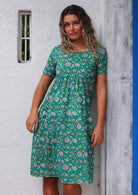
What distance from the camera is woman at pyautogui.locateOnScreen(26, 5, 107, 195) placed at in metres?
1.87

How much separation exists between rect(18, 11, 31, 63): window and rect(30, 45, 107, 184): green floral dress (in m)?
0.40

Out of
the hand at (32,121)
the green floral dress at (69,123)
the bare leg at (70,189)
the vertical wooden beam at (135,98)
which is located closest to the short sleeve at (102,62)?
the green floral dress at (69,123)

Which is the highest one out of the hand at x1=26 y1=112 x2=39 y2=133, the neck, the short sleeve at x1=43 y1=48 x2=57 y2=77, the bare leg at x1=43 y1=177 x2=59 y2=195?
the neck

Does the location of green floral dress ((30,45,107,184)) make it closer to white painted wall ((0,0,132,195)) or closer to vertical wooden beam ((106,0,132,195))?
vertical wooden beam ((106,0,132,195))

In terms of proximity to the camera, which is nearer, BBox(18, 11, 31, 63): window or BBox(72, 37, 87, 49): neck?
BBox(72, 37, 87, 49): neck

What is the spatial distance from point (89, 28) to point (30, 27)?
61cm

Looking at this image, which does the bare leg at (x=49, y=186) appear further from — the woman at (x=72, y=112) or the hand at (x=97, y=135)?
the hand at (x=97, y=135)

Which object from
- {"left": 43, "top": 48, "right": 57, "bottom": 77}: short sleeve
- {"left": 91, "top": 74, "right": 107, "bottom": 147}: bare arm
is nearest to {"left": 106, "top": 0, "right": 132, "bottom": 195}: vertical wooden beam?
{"left": 91, "top": 74, "right": 107, "bottom": 147}: bare arm

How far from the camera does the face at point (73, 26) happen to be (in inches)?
75.5

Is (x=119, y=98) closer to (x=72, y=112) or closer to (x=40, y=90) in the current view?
(x=72, y=112)

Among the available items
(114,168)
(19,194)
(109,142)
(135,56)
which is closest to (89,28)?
(135,56)

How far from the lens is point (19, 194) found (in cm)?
231

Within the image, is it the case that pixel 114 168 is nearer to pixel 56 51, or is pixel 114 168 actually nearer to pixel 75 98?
pixel 75 98

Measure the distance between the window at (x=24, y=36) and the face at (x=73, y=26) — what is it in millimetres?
478
